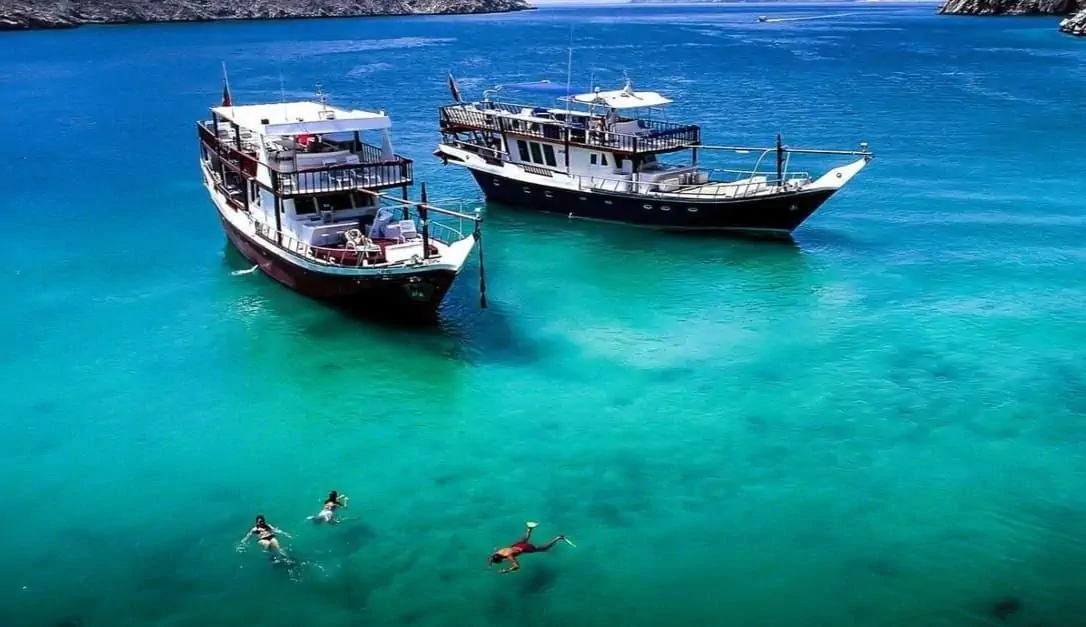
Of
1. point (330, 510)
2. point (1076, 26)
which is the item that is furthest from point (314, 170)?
point (1076, 26)

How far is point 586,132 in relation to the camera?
52.9 meters

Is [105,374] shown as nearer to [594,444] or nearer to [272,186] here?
[272,186]

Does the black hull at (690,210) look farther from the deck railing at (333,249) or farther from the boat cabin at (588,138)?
the deck railing at (333,249)

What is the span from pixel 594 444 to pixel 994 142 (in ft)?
190

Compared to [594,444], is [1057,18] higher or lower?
higher

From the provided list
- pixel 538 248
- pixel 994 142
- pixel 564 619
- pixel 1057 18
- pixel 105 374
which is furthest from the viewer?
pixel 1057 18

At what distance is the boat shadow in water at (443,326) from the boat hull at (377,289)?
39 centimetres

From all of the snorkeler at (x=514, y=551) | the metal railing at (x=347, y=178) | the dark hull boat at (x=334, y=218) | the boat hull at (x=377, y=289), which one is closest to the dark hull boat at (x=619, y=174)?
the dark hull boat at (x=334, y=218)

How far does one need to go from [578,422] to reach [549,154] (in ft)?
91.1

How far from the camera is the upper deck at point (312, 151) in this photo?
3969 centimetres

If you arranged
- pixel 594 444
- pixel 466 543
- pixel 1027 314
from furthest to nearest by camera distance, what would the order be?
pixel 1027 314 < pixel 594 444 < pixel 466 543

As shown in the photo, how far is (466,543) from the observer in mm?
24266

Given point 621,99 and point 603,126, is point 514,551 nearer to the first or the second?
point 603,126

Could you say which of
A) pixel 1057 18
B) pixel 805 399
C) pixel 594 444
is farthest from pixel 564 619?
pixel 1057 18
